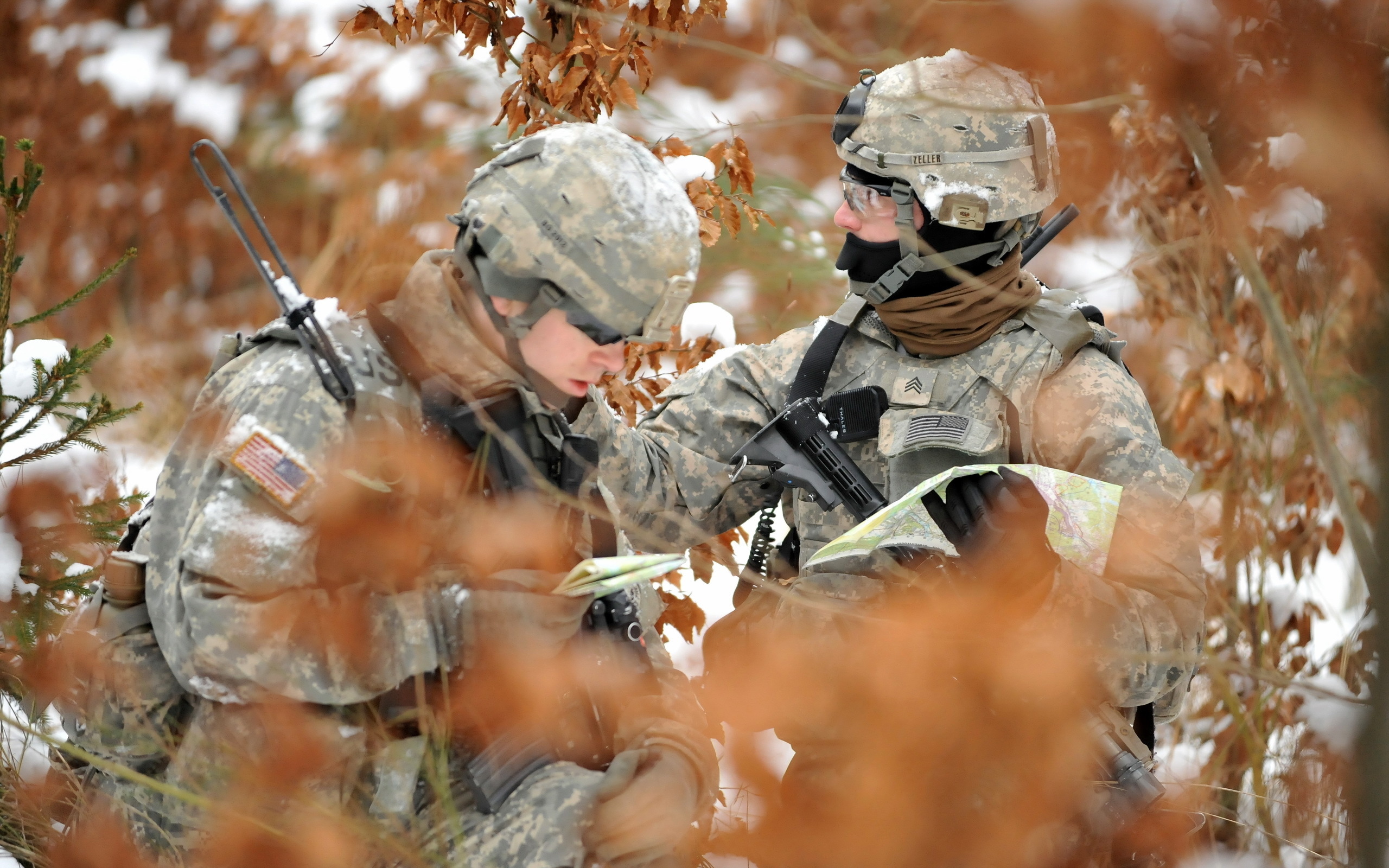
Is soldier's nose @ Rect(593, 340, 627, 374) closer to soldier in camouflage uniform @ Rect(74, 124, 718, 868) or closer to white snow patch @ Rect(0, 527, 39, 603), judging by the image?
soldier in camouflage uniform @ Rect(74, 124, 718, 868)

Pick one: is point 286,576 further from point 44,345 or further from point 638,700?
point 44,345

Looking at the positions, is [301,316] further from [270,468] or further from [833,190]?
[833,190]

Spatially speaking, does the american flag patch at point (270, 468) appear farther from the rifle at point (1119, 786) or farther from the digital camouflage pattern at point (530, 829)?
the rifle at point (1119, 786)

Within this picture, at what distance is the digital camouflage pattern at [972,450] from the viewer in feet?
9.45

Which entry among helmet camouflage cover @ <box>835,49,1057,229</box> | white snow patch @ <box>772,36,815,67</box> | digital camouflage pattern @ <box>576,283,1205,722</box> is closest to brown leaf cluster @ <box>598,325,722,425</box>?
digital camouflage pattern @ <box>576,283,1205,722</box>

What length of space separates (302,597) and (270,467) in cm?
24

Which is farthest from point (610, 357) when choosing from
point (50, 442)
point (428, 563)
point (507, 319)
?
point (50, 442)

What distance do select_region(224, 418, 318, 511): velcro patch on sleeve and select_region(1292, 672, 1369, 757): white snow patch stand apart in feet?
5.39

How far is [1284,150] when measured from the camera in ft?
4.19

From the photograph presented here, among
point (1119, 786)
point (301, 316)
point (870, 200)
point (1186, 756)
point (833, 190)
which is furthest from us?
point (833, 190)

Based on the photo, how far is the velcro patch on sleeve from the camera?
2236 mm

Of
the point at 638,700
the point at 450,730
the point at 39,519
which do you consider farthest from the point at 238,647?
the point at 39,519

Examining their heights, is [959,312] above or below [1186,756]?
above

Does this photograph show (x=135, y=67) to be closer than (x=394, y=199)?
No
